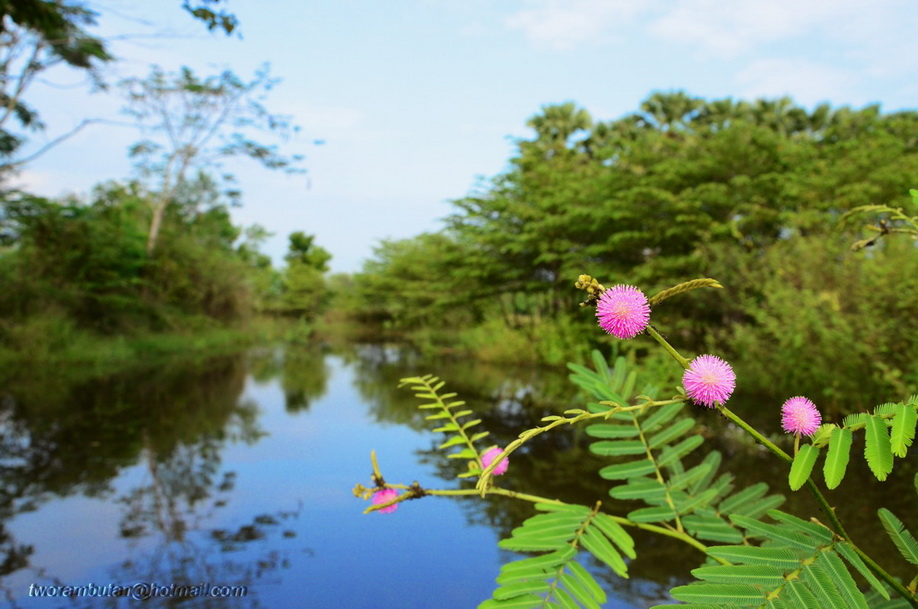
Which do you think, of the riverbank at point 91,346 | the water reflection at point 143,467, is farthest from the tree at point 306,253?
the water reflection at point 143,467

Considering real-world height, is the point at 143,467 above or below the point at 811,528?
below

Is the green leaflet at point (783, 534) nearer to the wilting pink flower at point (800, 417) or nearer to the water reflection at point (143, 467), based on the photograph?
the wilting pink flower at point (800, 417)

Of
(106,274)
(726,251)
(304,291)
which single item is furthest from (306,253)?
(726,251)

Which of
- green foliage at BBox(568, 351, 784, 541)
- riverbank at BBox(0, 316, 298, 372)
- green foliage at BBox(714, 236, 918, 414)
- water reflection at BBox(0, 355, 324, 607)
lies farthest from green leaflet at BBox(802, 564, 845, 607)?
riverbank at BBox(0, 316, 298, 372)

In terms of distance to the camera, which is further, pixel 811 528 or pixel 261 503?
pixel 261 503

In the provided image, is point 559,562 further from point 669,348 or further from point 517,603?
point 669,348

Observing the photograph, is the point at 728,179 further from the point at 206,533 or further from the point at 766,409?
the point at 206,533

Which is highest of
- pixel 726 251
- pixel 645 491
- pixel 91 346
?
pixel 726 251

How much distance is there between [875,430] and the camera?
0.75 metres

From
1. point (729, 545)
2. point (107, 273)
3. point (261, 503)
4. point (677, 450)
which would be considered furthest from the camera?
point (107, 273)

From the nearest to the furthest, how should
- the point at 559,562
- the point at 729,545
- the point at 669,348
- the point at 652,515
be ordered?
1. the point at 669,348
2. the point at 729,545
3. the point at 559,562
4. the point at 652,515

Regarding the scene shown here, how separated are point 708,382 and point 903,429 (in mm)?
268

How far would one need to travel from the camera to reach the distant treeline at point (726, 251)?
20.6 feet

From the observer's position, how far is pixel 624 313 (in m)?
0.67
